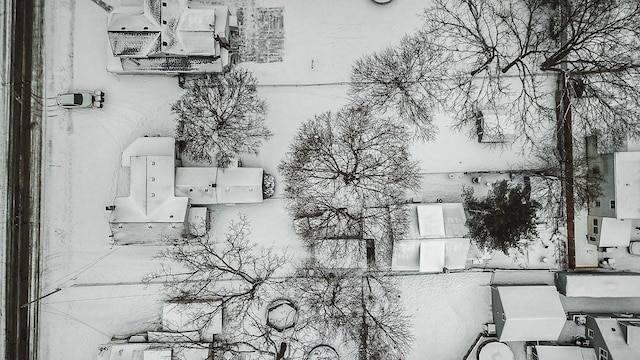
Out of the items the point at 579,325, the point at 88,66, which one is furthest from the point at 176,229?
the point at 579,325

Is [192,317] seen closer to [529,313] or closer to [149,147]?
[149,147]

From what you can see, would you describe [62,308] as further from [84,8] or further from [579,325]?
[579,325]

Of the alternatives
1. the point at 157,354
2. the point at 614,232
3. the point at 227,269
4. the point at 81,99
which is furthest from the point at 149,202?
the point at 614,232

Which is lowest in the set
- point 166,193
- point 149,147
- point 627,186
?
point 166,193

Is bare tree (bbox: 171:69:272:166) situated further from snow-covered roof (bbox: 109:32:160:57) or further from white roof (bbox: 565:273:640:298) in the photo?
white roof (bbox: 565:273:640:298)

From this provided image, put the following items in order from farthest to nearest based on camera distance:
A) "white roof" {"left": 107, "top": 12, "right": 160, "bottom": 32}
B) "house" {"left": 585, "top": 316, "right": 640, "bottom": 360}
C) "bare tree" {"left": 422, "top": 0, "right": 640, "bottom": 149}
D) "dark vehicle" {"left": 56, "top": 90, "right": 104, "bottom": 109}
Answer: "bare tree" {"left": 422, "top": 0, "right": 640, "bottom": 149}
"dark vehicle" {"left": 56, "top": 90, "right": 104, "bottom": 109}
"house" {"left": 585, "top": 316, "right": 640, "bottom": 360}
"white roof" {"left": 107, "top": 12, "right": 160, "bottom": 32}

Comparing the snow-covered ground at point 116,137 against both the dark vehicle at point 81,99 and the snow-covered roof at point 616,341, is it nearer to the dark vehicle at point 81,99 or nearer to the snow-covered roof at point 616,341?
the dark vehicle at point 81,99

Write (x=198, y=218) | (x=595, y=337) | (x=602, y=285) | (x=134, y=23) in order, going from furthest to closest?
(x=595, y=337)
(x=602, y=285)
(x=198, y=218)
(x=134, y=23)

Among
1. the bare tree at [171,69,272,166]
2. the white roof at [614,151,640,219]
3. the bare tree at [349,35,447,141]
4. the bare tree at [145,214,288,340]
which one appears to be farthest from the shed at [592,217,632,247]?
the bare tree at [171,69,272,166]
